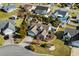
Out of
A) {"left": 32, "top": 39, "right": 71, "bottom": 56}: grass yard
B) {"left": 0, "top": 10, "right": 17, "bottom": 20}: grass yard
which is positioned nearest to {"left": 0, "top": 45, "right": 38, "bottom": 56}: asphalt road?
{"left": 32, "top": 39, "right": 71, "bottom": 56}: grass yard

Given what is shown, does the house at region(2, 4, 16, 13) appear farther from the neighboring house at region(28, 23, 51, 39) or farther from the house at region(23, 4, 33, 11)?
the neighboring house at region(28, 23, 51, 39)

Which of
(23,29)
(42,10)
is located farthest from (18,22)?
(42,10)

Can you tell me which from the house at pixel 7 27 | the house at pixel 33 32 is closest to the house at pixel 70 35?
the house at pixel 33 32

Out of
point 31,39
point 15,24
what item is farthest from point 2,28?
point 31,39

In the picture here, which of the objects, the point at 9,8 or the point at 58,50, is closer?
the point at 58,50

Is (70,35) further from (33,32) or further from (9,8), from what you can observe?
(9,8)
